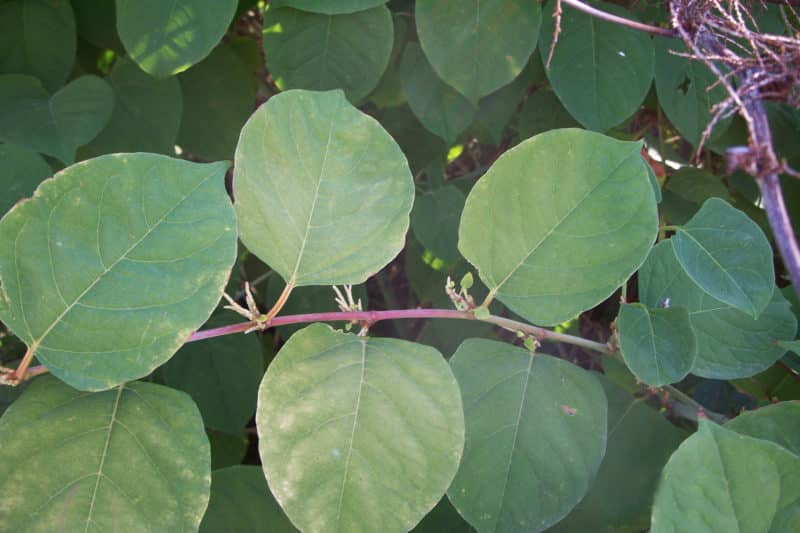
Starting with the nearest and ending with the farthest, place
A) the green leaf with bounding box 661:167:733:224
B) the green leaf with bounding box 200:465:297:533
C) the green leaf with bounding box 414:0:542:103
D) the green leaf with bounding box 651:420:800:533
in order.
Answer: the green leaf with bounding box 651:420:800:533
the green leaf with bounding box 200:465:297:533
the green leaf with bounding box 414:0:542:103
the green leaf with bounding box 661:167:733:224

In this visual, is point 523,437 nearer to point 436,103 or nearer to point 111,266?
point 111,266

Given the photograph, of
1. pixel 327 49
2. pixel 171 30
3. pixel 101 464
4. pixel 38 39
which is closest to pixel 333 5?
pixel 327 49

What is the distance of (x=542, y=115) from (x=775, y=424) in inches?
22.4

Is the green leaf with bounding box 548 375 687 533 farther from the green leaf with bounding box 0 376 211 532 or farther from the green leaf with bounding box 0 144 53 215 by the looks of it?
the green leaf with bounding box 0 144 53 215

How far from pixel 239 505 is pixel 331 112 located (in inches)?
15.5

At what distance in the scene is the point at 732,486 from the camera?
1.77ft

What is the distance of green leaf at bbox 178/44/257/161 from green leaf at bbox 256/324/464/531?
578 millimetres

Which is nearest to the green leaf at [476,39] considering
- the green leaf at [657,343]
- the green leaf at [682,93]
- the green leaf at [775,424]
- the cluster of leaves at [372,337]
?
the cluster of leaves at [372,337]

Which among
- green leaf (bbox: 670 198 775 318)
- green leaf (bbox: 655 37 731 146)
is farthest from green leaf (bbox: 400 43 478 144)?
green leaf (bbox: 670 198 775 318)

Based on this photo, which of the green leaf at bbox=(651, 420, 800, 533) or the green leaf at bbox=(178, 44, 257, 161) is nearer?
the green leaf at bbox=(651, 420, 800, 533)

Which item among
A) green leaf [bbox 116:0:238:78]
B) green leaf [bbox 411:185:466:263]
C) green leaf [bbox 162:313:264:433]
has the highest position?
green leaf [bbox 116:0:238:78]

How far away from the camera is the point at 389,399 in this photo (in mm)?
583

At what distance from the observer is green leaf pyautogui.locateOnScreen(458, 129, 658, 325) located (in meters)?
0.60

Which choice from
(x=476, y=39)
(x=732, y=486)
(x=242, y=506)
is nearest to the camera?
(x=732, y=486)
